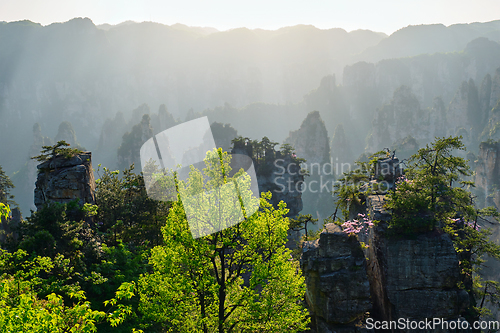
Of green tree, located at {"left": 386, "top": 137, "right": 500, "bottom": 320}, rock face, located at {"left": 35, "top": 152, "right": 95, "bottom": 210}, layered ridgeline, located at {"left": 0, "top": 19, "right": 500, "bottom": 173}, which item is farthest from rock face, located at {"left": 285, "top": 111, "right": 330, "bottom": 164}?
rock face, located at {"left": 35, "top": 152, "right": 95, "bottom": 210}

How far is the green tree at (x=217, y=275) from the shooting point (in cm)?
978

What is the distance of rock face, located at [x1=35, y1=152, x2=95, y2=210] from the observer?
16375mm

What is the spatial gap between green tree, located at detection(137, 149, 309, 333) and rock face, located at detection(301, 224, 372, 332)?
145 inches

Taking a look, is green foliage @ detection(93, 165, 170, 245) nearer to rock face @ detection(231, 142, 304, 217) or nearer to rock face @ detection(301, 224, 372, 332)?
rock face @ detection(301, 224, 372, 332)

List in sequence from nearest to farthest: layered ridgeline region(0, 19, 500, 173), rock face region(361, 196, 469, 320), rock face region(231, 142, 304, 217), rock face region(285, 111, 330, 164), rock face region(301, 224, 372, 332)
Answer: rock face region(361, 196, 469, 320) < rock face region(301, 224, 372, 332) < rock face region(231, 142, 304, 217) < rock face region(285, 111, 330, 164) < layered ridgeline region(0, 19, 500, 173)

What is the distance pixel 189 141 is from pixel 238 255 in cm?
9394

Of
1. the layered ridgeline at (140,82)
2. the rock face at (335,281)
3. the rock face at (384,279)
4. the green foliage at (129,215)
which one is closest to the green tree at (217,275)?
the rock face at (335,281)

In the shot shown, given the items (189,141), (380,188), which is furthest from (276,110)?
(380,188)

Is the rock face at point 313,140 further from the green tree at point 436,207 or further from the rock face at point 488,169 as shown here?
the green tree at point 436,207

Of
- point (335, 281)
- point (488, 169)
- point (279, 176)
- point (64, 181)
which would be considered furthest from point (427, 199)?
point (488, 169)

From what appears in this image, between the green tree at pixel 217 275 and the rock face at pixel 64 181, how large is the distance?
8959 millimetres

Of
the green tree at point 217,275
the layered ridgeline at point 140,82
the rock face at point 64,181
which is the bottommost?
the green tree at point 217,275

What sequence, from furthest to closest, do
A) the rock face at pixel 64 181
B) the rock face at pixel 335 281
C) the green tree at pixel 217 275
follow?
the rock face at pixel 64 181
the rock face at pixel 335 281
the green tree at pixel 217 275

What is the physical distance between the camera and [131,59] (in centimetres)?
18500
